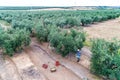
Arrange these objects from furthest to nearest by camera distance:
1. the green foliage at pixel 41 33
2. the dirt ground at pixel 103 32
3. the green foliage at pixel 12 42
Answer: the dirt ground at pixel 103 32 → the green foliage at pixel 41 33 → the green foliage at pixel 12 42

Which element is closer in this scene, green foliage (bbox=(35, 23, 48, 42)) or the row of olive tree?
the row of olive tree

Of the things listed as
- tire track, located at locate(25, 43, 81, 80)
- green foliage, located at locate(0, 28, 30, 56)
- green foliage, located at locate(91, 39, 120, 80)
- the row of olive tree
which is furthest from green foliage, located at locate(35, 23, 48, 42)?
green foliage, located at locate(91, 39, 120, 80)

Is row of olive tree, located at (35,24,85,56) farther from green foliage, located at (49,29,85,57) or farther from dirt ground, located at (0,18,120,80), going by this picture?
dirt ground, located at (0,18,120,80)

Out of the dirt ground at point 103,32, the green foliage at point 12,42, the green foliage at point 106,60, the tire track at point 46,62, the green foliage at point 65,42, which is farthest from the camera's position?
the dirt ground at point 103,32

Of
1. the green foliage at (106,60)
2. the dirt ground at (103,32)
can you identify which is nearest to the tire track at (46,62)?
the green foliage at (106,60)

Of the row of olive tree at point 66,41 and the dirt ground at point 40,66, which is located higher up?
the row of olive tree at point 66,41

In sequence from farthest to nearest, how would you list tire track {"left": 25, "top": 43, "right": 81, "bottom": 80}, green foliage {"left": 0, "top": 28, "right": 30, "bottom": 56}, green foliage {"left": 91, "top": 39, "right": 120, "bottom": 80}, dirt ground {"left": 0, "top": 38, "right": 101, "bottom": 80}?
green foliage {"left": 0, "top": 28, "right": 30, "bottom": 56}, tire track {"left": 25, "top": 43, "right": 81, "bottom": 80}, dirt ground {"left": 0, "top": 38, "right": 101, "bottom": 80}, green foliage {"left": 91, "top": 39, "right": 120, "bottom": 80}

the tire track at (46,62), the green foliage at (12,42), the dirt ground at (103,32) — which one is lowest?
the tire track at (46,62)

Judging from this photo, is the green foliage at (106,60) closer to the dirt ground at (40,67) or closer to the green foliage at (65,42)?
the dirt ground at (40,67)
